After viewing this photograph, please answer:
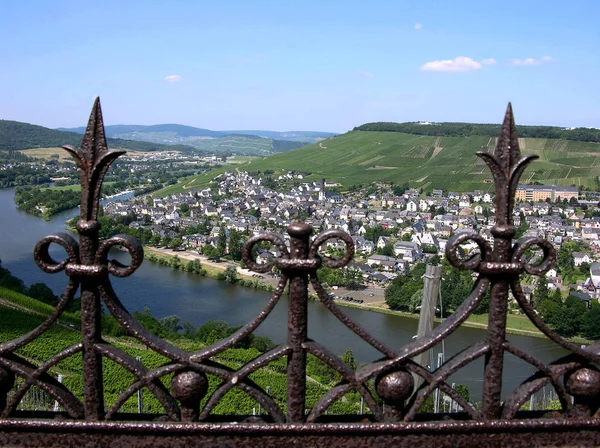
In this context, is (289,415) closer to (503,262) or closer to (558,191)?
(503,262)

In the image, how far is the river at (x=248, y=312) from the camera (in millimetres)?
23109

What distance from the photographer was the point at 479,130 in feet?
380

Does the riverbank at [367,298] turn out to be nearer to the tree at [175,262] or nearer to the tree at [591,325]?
the tree at [591,325]

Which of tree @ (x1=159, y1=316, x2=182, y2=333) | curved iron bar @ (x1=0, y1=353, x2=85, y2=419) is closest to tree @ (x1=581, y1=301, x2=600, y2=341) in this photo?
tree @ (x1=159, y1=316, x2=182, y2=333)

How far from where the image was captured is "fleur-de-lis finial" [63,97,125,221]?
151 centimetres

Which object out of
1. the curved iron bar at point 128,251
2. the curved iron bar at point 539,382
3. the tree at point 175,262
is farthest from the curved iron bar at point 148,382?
the tree at point 175,262

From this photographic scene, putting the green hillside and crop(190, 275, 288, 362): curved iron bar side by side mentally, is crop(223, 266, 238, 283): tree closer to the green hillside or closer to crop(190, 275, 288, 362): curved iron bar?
the green hillside

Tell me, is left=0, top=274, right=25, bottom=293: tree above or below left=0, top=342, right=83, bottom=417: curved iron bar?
below

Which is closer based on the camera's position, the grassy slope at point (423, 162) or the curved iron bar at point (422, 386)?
the curved iron bar at point (422, 386)

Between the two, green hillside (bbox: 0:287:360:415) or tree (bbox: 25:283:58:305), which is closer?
green hillside (bbox: 0:287:360:415)

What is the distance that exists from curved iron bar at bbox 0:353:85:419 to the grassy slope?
71.4 m

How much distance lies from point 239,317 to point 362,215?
39.0m

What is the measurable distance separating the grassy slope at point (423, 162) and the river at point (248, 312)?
44903mm

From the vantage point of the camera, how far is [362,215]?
66.6 m
